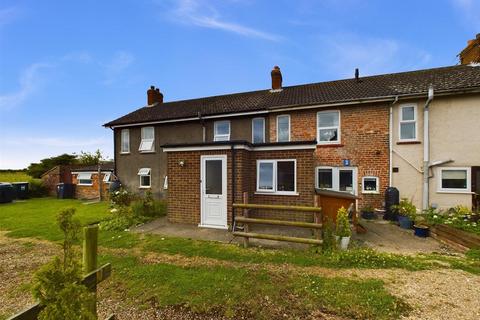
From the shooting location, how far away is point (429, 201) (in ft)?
32.8

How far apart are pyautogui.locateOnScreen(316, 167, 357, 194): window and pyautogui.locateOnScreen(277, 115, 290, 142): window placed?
245 centimetres

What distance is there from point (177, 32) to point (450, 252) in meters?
14.1

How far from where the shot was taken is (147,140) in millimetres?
15586

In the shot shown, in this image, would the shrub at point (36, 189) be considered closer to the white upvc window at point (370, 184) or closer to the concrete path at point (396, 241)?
the concrete path at point (396, 241)

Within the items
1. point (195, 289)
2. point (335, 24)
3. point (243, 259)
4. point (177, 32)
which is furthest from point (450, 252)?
point (177, 32)

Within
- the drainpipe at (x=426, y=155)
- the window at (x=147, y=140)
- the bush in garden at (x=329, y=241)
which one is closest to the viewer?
the bush in garden at (x=329, y=241)

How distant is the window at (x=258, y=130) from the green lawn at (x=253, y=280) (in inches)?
292

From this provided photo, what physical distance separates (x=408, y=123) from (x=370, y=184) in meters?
3.24

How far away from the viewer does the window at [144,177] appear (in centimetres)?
1502

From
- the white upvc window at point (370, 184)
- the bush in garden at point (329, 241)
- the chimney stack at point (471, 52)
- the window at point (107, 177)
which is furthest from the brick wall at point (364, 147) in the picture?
the window at point (107, 177)

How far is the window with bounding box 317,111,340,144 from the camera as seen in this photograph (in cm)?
1152

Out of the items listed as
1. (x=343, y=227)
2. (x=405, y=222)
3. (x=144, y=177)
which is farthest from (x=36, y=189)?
(x=405, y=222)

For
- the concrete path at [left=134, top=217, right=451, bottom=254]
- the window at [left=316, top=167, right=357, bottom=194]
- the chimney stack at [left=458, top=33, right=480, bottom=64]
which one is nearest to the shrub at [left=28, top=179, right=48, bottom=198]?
the concrete path at [left=134, top=217, right=451, bottom=254]

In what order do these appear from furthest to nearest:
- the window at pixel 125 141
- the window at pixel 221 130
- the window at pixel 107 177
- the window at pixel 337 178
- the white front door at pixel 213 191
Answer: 1. the window at pixel 107 177
2. the window at pixel 125 141
3. the window at pixel 221 130
4. the window at pixel 337 178
5. the white front door at pixel 213 191
